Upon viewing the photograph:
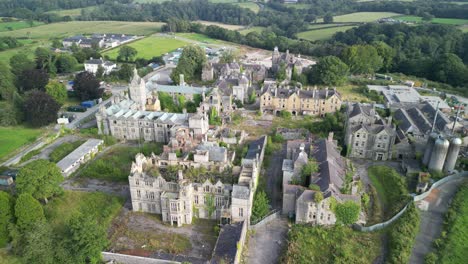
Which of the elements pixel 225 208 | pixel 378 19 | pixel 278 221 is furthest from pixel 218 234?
pixel 378 19

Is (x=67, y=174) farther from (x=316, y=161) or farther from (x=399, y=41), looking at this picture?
(x=399, y=41)

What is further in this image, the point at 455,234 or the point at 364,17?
the point at 364,17

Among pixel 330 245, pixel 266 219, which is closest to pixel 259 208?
pixel 266 219

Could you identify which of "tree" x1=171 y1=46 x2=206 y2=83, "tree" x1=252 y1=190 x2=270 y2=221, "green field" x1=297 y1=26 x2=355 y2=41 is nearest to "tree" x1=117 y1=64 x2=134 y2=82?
"tree" x1=171 y1=46 x2=206 y2=83

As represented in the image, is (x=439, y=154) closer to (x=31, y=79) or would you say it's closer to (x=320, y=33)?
(x=31, y=79)

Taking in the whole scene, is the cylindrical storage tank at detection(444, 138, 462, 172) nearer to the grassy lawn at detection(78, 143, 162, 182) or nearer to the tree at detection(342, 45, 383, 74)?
the grassy lawn at detection(78, 143, 162, 182)
